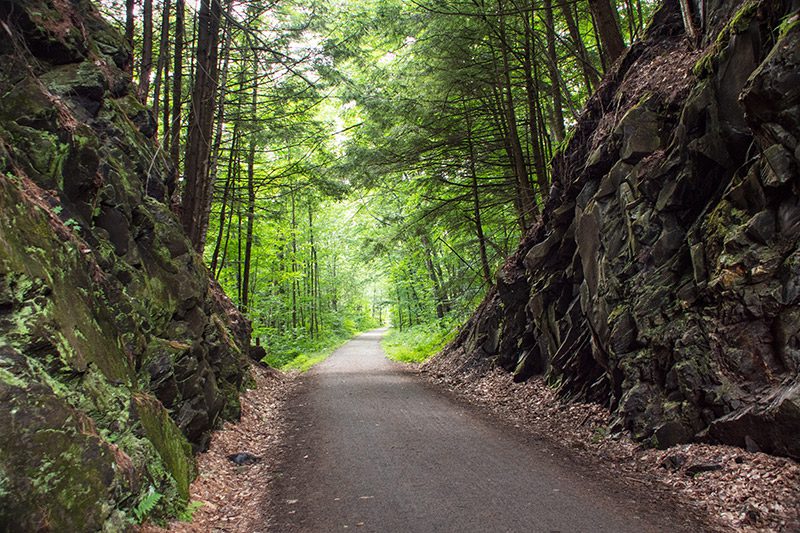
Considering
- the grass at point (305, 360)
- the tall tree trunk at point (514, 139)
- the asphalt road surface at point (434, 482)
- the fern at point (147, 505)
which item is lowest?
the asphalt road surface at point (434, 482)

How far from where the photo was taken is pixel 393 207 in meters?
20.8

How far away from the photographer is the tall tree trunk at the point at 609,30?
10.1m

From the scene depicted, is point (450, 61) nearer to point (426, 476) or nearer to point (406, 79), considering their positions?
point (406, 79)

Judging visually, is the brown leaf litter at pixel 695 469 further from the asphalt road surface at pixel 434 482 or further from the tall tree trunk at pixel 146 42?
the tall tree trunk at pixel 146 42

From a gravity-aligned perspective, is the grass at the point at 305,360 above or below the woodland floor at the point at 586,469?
above

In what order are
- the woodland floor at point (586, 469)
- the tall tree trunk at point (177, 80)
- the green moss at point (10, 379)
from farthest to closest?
the tall tree trunk at point (177, 80) → the woodland floor at point (586, 469) → the green moss at point (10, 379)

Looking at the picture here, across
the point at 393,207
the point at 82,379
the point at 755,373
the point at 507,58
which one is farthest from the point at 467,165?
the point at 82,379

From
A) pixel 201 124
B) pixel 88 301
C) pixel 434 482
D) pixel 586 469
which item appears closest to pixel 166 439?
pixel 88 301

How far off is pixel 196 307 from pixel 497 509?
5851 mm

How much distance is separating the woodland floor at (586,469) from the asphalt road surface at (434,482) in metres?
0.23

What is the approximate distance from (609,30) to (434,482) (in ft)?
31.8

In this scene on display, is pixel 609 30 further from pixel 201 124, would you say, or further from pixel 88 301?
pixel 88 301

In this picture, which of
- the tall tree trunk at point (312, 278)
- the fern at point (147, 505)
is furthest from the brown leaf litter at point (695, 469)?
the tall tree trunk at point (312, 278)

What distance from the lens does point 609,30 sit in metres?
10.5
